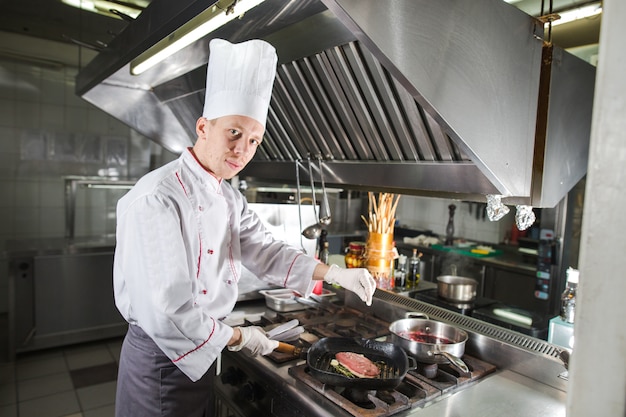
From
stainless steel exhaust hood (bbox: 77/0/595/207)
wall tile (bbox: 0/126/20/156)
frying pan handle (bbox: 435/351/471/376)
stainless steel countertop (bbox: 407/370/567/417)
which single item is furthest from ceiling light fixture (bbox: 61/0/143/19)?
stainless steel countertop (bbox: 407/370/567/417)

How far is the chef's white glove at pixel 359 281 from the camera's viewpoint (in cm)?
182

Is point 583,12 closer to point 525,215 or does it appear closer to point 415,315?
point 525,215

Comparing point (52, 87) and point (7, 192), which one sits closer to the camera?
point (7, 192)

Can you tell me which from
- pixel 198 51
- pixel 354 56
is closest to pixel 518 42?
pixel 354 56

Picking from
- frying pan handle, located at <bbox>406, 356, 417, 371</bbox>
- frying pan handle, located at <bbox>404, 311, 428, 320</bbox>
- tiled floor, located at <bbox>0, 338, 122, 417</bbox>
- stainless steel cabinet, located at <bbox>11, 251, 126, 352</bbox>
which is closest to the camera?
frying pan handle, located at <bbox>406, 356, 417, 371</bbox>

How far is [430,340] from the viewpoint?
1768 millimetres

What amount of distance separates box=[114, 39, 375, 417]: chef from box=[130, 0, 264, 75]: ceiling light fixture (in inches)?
3.5

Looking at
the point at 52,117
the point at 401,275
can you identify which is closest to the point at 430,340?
the point at 401,275

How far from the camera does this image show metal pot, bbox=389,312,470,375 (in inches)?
62.2

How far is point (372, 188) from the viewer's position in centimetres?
204

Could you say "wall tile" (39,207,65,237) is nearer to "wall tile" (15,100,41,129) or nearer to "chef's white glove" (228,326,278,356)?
"wall tile" (15,100,41,129)

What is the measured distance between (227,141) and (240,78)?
0.24 m

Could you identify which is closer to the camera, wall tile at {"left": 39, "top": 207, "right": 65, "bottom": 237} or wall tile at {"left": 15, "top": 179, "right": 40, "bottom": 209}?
wall tile at {"left": 15, "top": 179, "right": 40, "bottom": 209}

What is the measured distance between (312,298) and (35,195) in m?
3.86
